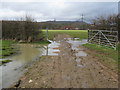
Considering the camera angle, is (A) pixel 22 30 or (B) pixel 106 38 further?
(A) pixel 22 30

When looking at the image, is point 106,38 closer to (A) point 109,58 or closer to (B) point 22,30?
(A) point 109,58

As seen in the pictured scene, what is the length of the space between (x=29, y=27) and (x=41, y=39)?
2.50m

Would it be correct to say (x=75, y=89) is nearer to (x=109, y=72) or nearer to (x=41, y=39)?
(x=109, y=72)

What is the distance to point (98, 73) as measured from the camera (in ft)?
18.3

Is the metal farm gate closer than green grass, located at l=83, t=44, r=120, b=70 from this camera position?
No

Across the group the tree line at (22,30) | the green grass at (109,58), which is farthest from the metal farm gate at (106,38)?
the tree line at (22,30)

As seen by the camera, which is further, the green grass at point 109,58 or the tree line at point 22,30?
the tree line at point 22,30

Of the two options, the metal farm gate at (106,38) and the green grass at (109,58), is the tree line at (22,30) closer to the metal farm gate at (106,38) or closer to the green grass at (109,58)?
the metal farm gate at (106,38)

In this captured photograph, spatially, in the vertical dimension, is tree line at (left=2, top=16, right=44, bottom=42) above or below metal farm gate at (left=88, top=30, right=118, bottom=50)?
above

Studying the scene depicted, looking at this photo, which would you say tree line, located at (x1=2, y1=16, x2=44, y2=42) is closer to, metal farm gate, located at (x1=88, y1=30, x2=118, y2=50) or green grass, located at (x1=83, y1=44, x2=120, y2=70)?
metal farm gate, located at (x1=88, y1=30, x2=118, y2=50)

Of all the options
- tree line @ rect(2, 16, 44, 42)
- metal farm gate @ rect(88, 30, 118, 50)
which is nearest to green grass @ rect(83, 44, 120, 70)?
metal farm gate @ rect(88, 30, 118, 50)

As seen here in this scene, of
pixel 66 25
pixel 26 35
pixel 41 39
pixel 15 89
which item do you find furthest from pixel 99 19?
pixel 66 25

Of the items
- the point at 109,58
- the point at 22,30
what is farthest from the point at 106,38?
the point at 22,30

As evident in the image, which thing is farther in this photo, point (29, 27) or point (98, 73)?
point (29, 27)
